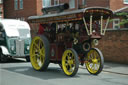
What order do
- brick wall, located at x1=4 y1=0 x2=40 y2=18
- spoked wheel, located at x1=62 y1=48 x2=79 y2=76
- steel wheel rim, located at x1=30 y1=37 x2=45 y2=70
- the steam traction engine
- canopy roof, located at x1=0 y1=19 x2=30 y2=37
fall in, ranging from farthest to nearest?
brick wall, located at x1=4 y1=0 x2=40 y2=18
canopy roof, located at x1=0 y1=19 x2=30 y2=37
steel wheel rim, located at x1=30 y1=37 x2=45 y2=70
the steam traction engine
spoked wheel, located at x1=62 y1=48 x2=79 y2=76

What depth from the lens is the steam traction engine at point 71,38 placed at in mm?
10580

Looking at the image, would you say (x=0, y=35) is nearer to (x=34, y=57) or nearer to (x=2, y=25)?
(x=2, y=25)

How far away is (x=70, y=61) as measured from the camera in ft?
35.5

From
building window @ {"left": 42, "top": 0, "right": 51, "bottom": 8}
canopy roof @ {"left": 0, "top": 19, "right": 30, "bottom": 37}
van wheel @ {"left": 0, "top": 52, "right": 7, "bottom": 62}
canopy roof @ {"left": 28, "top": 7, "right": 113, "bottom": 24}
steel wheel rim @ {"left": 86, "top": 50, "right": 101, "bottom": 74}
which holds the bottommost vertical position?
van wheel @ {"left": 0, "top": 52, "right": 7, "bottom": 62}

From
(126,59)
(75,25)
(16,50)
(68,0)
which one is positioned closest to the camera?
(75,25)

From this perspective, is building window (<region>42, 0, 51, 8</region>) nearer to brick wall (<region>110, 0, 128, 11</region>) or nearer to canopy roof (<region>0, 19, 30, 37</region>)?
brick wall (<region>110, 0, 128, 11</region>)

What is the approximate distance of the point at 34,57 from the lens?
13.1 metres

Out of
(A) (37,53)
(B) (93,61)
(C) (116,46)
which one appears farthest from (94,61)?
(C) (116,46)

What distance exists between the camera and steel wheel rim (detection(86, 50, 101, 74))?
11094mm

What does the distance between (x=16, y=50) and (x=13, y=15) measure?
29.4 meters

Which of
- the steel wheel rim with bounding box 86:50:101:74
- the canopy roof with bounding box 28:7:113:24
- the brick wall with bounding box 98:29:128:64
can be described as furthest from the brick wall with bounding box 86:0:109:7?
the steel wheel rim with bounding box 86:50:101:74


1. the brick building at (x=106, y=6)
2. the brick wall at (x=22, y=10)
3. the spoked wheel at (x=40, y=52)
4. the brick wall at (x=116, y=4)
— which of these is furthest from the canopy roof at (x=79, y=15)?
the brick wall at (x=22, y=10)

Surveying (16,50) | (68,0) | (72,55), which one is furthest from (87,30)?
(68,0)

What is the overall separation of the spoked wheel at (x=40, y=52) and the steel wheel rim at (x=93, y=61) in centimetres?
182
